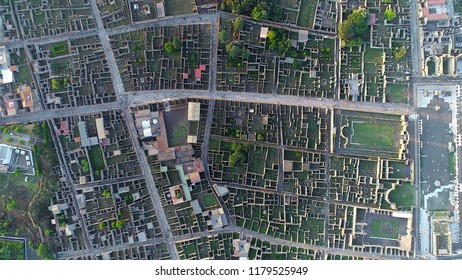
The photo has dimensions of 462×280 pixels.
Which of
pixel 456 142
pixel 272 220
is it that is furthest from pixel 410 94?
pixel 272 220

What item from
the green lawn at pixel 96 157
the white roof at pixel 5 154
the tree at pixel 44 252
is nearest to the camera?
the tree at pixel 44 252

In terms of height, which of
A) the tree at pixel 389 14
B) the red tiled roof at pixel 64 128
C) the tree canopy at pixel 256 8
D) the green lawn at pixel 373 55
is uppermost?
the tree canopy at pixel 256 8

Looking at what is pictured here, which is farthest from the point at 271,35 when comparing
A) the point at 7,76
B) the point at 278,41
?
the point at 7,76

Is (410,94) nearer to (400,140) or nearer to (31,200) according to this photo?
(400,140)

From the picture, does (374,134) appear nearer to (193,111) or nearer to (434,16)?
(434,16)

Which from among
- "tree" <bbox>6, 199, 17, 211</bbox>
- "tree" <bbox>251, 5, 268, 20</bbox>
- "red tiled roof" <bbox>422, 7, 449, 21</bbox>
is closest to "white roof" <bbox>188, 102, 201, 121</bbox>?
"tree" <bbox>251, 5, 268, 20</bbox>

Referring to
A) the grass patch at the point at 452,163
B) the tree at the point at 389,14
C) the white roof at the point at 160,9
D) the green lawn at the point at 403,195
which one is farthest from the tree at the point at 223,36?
the grass patch at the point at 452,163

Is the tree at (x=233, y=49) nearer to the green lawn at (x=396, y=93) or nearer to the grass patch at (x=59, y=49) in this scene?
the green lawn at (x=396, y=93)

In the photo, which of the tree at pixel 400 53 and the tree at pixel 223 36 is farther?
the tree at pixel 400 53
